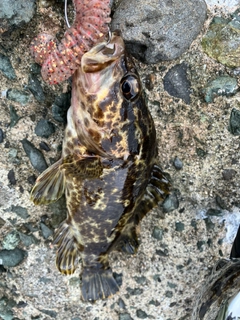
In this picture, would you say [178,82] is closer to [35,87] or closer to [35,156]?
[35,87]

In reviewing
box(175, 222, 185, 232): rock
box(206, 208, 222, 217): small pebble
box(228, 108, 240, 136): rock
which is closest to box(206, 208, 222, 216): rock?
box(206, 208, 222, 217): small pebble

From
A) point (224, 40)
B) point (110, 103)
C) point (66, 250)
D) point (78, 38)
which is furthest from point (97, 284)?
point (224, 40)

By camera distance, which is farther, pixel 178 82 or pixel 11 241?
pixel 11 241

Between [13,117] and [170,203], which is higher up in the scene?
[13,117]

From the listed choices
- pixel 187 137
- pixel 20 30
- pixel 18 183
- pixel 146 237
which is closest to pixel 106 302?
pixel 146 237

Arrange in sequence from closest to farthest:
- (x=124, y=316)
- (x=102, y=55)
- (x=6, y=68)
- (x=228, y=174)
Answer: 1. (x=102, y=55)
2. (x=6, y=68)
3. (x=228, y=174)
4. (x=124, y=316)

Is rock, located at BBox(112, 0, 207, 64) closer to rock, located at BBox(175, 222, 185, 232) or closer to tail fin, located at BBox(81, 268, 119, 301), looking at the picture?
rock, located at BBox(175, 222, 185, 232)

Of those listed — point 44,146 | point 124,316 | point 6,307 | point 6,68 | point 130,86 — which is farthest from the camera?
point 124,316
